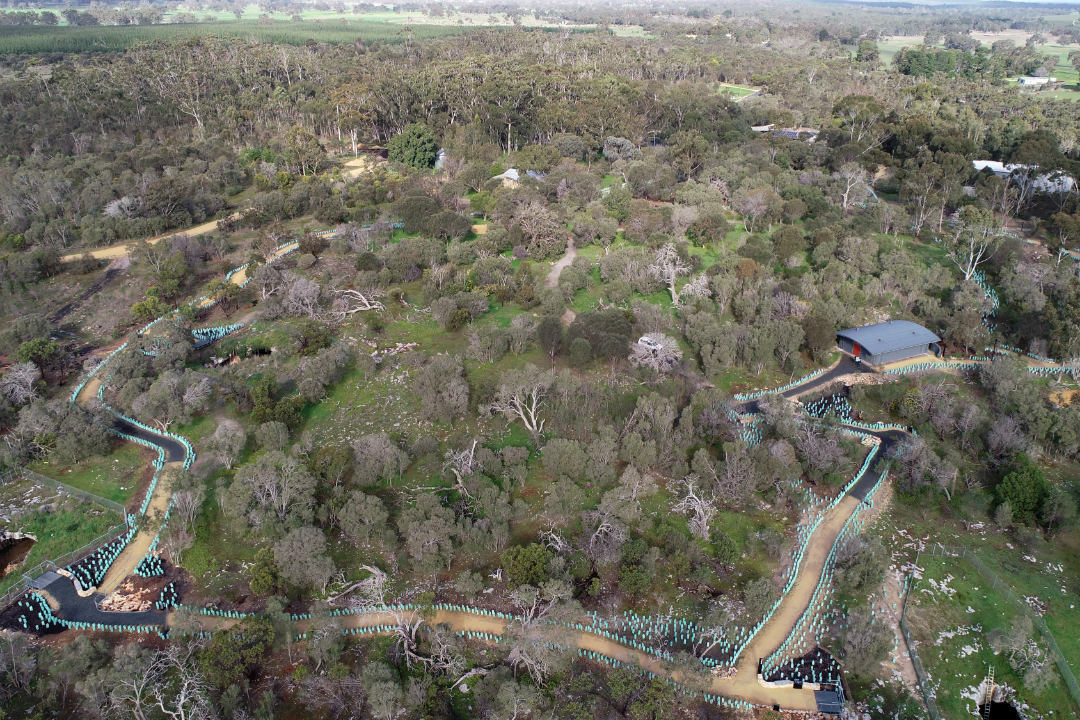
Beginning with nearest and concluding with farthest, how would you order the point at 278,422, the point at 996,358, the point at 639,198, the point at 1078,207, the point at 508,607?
the point at 508,607, the point at 278,422, the point at 996,358, the point at 1078,207, the point at 639,198

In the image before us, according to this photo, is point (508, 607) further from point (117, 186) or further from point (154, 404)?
point (117, 186)

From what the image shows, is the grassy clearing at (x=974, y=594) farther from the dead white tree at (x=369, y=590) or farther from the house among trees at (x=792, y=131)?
the house among trees at (x=792, y=131)

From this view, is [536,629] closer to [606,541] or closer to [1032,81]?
[606,541]

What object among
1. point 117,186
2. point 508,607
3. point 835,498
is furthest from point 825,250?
point 117,186

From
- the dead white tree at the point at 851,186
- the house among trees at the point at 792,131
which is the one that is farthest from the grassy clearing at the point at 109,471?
the house among trees at the point at 792,131

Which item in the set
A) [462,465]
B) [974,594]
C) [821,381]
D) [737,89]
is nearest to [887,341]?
[821,381]

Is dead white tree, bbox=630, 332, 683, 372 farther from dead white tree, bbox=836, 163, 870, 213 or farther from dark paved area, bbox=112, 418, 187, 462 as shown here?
dead white tree, bbox=836, 163, 870, 213
